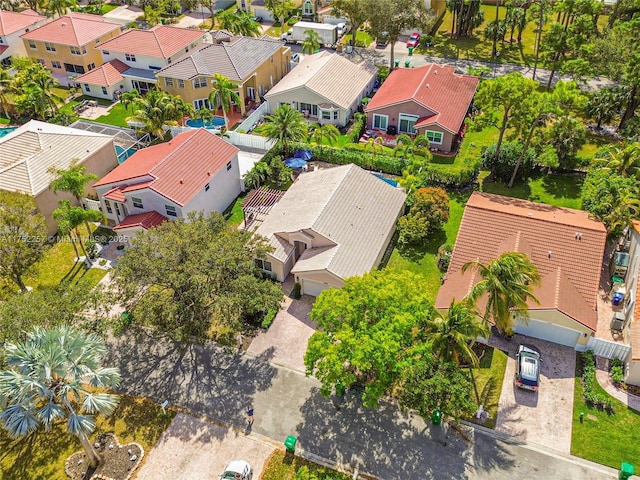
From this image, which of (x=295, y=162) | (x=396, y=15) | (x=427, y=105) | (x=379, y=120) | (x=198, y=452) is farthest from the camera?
(x=396, y=15)

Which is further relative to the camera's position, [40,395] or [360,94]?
[360,94]

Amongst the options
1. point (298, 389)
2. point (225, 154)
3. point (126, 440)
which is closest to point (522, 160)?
point (225, 154)

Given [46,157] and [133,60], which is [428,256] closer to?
[46,157]

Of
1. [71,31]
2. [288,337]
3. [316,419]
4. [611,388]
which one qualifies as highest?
[71,31]

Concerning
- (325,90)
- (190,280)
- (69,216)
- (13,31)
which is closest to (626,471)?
(190,280)

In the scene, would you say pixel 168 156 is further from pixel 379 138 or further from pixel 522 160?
pixel 522 160

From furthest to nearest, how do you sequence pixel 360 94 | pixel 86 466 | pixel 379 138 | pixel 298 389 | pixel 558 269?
pixel 360 94
pixel 379 138
pixel 558 269
pixel 298 389
pixel 86 466

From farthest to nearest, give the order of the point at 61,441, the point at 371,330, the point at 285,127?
the point at 285,127, the point at 61,441, the point at 371,330
